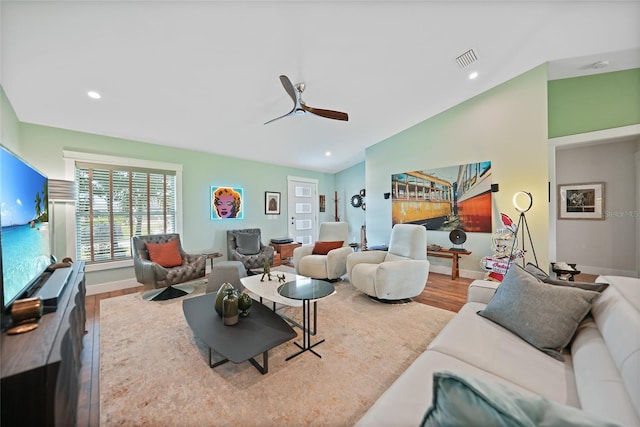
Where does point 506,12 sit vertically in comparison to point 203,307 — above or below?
above

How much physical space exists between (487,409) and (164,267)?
159 inches

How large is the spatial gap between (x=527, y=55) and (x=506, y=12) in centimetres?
116

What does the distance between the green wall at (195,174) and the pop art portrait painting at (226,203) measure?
103 mm

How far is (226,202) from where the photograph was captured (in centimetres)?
492

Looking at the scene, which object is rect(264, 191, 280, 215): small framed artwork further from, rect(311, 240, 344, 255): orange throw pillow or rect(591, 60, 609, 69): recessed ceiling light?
rect(591, 60, 609, 69): recessed ceiling light

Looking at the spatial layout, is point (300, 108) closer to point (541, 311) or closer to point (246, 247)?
point (541, 311)

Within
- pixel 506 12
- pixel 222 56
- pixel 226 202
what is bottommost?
pixel 226 202

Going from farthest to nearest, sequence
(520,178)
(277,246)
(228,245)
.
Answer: (277,246)
(228,245)
(520,178)

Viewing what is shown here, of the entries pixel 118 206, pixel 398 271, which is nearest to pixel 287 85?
pixel 398 271

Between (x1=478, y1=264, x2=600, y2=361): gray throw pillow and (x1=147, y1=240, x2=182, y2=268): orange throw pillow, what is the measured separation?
3.95 meters

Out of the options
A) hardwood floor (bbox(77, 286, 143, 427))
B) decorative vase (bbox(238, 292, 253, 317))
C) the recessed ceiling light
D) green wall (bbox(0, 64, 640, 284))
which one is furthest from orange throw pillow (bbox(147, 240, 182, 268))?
the recessed ceiling light

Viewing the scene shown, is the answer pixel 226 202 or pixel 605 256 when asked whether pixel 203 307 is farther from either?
pixel 605 256

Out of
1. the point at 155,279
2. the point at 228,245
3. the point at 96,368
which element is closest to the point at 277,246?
the point at 228,245

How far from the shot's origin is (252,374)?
5.70ft
